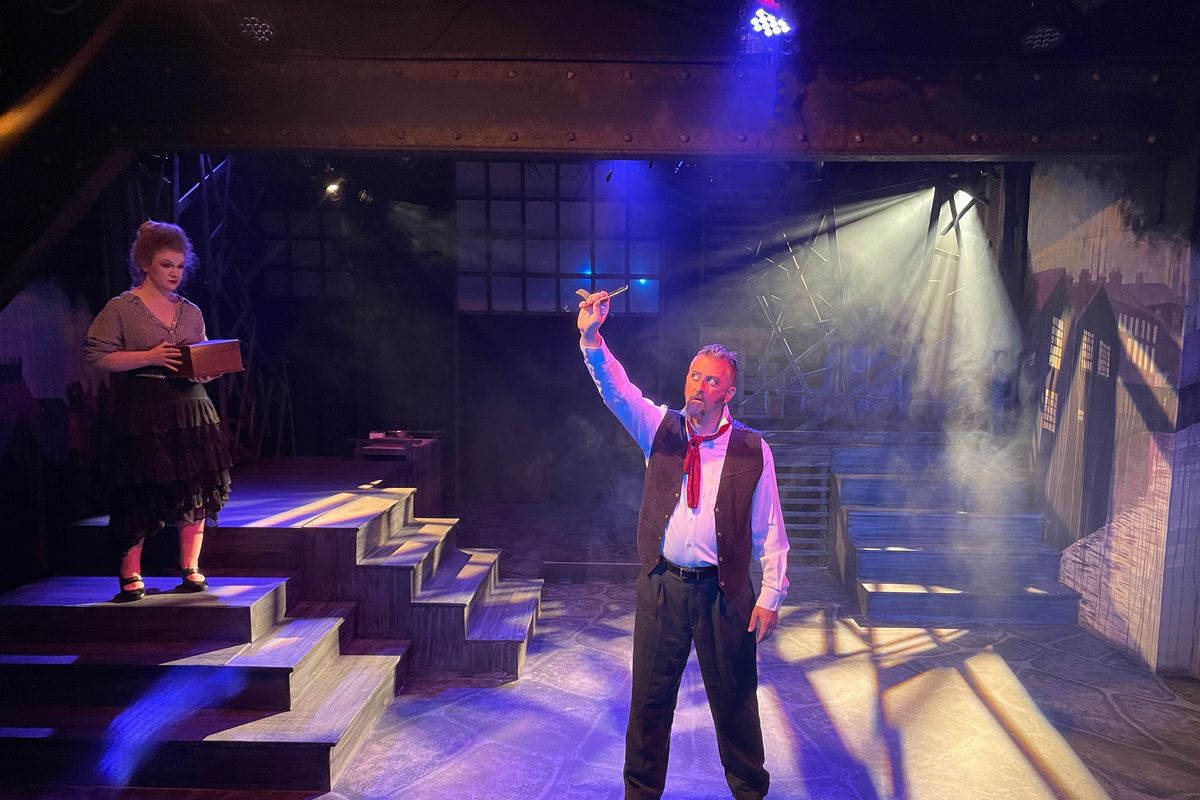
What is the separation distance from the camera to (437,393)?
33.7 ft

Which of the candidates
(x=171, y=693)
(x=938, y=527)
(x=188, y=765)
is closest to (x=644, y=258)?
(x=938, y=527)

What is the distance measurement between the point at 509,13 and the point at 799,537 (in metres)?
6.58

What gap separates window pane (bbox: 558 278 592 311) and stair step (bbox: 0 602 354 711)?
719 centimetres

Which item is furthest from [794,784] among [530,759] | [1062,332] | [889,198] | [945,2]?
[889,198]

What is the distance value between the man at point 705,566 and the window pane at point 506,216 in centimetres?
744

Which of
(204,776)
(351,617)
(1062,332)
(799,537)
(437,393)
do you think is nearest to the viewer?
(204,776)

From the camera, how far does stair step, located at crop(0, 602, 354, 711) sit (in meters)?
3.92

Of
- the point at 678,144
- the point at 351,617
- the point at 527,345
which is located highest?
the point at 678,144

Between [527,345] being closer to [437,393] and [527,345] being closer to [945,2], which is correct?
[437,393]

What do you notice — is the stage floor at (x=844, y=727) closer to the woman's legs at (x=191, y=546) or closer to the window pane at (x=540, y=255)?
the woman's legs at (x=191, y=546)

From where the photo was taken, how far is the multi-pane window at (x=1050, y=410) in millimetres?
7039

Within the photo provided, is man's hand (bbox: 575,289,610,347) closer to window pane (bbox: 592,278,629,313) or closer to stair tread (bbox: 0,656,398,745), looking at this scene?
stair tread (bbox: 0,656,398,745)

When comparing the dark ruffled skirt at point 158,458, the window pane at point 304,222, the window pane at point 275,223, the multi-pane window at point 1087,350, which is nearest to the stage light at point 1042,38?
the multi-pane window at point 1087,350

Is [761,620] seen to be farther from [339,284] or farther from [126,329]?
[339,284]
